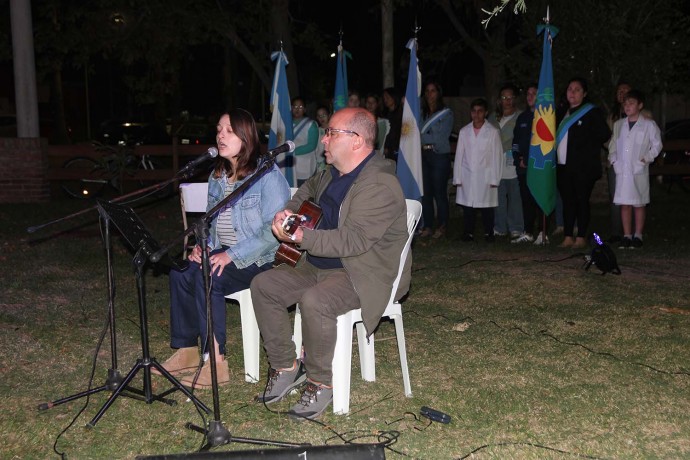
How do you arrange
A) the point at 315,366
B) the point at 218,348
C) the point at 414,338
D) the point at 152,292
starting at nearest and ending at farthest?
1. the point at 315,366
2. the point at 218,348
3. the point at 414,338
4. the point at 152,292

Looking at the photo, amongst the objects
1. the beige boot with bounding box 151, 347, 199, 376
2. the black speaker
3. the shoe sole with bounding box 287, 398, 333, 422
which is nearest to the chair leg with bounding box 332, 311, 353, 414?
the shoe sole with bounding box 287, 398, 333, 422

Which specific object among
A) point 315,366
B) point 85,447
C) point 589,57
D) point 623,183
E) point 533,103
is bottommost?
point 85,447

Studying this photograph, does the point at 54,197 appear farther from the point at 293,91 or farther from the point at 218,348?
the point at 218,348

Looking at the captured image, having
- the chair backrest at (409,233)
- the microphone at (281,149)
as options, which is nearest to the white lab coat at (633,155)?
the chair backrest at (409,233)

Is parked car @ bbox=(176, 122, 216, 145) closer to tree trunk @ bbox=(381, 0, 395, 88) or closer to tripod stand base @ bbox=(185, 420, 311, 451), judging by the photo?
tree trunk @ bbox=(381, 0, 395, 88)

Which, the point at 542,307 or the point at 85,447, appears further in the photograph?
the point at 542,307

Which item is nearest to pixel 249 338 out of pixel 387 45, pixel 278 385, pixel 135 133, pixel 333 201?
pixel 278 385

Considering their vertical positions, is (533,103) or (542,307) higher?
(533,103)

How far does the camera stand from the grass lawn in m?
4.46

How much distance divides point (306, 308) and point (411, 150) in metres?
6.21

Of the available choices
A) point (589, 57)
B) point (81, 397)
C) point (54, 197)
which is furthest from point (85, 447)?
point (54, 197)

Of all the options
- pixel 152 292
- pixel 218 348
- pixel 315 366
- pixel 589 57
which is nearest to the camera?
pixel 315 366

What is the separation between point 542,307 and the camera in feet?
23.6

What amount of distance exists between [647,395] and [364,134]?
7.43 ft
